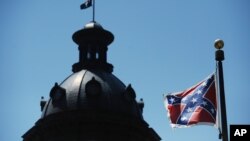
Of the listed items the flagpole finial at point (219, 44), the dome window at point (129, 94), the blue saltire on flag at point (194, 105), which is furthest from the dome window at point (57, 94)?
the flagpole finial at point (219, 44)

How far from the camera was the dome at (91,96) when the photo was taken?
47.2 m

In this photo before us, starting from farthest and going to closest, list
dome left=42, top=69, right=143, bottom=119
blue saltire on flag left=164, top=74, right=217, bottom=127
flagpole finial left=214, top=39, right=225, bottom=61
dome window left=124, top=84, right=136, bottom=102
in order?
dome window left=124, top=84, right=136, bottom=102 < dome left=42, top=69, right=143, bottom=119 < blue saltire on flag left=164, top=74, right=217, bottom=127 < flagpole finial left=214, top=39, right=225, bottom=61

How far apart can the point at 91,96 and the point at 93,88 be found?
2.44 feet

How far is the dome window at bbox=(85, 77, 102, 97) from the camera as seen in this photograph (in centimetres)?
4706

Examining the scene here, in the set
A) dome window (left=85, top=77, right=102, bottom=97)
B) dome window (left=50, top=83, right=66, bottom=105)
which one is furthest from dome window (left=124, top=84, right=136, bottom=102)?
dome window (left=50, top=83, right=66, bottom=105)

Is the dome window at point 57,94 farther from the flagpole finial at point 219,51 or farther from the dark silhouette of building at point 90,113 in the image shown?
the flagpole finial at point 219,51

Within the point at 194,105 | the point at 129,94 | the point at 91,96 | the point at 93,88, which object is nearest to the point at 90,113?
the point at 91,96

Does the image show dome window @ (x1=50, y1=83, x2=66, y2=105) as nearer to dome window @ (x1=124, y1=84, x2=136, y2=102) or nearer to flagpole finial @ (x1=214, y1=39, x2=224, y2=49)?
dome window @ (x1=124, y1=84, x2=136, y2=102)

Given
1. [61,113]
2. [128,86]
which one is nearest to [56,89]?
[61,113]

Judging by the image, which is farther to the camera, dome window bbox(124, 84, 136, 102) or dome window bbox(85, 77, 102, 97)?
dome window bbox(124, 84, 136, 102)

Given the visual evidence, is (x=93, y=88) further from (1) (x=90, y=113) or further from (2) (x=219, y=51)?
(2) (x=219, y=51)

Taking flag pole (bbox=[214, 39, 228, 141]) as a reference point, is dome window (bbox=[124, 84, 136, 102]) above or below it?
above

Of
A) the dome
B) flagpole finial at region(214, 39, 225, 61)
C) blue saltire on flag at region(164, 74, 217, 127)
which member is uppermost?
the dome

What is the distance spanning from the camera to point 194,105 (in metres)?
17.0
